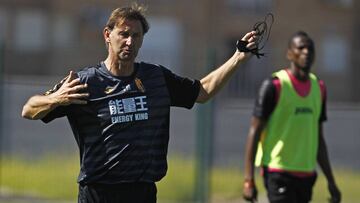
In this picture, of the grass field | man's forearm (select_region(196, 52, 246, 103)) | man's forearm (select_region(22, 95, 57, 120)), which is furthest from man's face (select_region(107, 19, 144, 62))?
the grass field

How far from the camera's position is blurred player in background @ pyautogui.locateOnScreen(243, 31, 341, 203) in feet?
27.2

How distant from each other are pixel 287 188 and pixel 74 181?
6.69 meters

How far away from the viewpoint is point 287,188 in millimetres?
8305

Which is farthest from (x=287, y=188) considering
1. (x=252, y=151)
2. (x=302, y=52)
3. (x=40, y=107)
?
(x=40, y=107)

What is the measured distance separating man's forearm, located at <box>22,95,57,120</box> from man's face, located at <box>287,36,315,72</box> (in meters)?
3.07

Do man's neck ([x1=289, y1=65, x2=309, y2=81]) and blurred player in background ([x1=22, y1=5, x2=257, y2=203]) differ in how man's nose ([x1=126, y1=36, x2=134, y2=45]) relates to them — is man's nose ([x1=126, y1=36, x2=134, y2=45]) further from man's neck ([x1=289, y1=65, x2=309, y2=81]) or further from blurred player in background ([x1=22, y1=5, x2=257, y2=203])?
man's neck ([x1=289, y1=65, x2=309, y2=81])

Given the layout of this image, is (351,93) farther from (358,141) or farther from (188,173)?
(188,173)

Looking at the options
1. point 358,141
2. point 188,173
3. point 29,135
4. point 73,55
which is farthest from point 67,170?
point 73,55

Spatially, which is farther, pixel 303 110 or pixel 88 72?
pixel 303 110

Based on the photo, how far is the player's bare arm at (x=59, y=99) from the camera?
19.2ft

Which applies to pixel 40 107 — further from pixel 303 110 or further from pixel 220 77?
pixel 303 110

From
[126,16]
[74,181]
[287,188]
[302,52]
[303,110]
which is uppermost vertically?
[126,16]

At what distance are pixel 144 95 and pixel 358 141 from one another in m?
9.52

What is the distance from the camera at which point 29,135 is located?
588 inches
